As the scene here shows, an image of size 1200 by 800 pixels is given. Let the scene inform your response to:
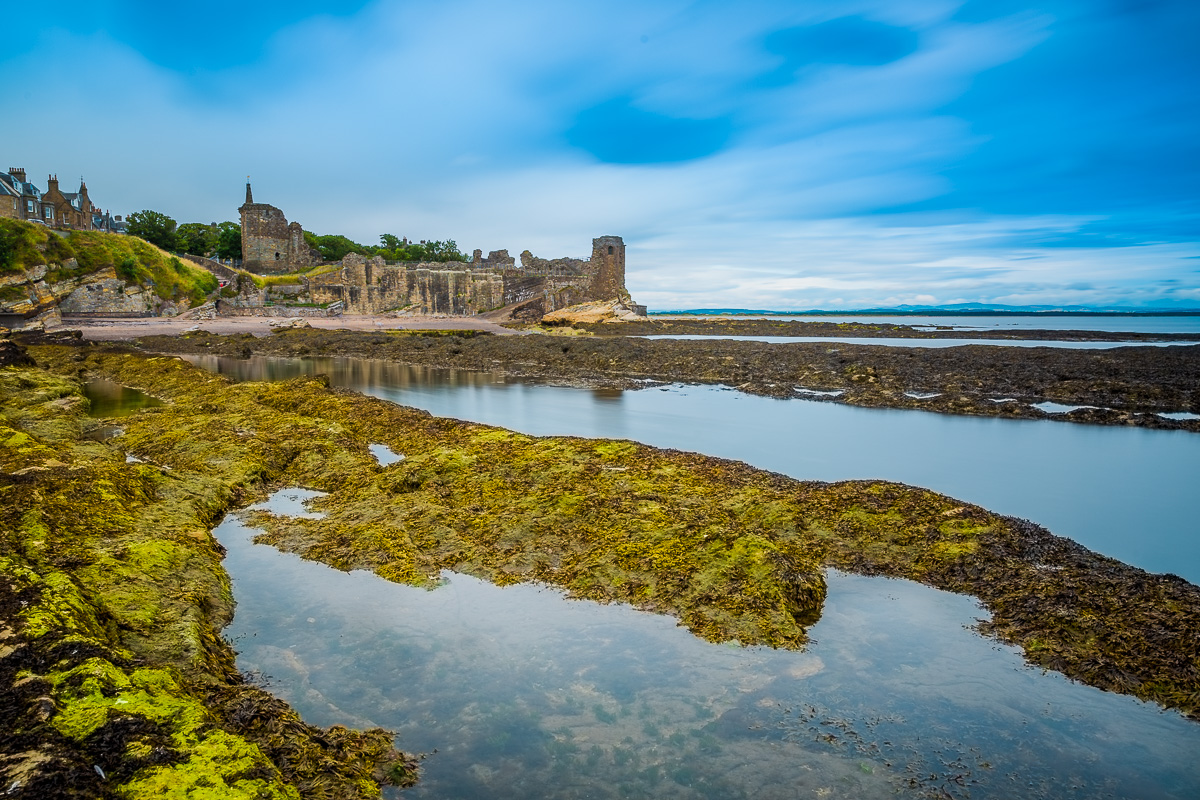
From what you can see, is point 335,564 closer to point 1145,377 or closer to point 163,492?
point 163,492

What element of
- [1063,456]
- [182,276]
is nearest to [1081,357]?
[1063,456]

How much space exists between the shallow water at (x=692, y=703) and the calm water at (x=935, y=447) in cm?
300

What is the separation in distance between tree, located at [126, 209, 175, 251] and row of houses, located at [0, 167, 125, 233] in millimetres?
3988

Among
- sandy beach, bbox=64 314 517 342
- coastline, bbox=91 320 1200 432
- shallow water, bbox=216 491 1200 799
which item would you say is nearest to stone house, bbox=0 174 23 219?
sandy beach, bbox=64 314 517 342

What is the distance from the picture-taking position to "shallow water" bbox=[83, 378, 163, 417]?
42.7 ft

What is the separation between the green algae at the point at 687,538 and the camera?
180 inches

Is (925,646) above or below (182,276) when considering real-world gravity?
below

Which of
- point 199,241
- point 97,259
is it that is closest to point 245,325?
point 97,259

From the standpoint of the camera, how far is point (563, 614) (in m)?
4.95

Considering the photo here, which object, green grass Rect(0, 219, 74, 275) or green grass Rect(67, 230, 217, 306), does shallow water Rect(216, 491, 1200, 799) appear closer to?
green grass Rect(0, 219, 74, 275)

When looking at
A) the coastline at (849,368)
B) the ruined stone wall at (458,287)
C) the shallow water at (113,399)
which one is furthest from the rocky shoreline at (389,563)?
the ruined stone wall at (458,287)

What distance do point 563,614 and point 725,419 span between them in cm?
973

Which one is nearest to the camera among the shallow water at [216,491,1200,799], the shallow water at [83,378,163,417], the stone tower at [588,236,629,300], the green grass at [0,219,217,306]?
the shallow water at [216,491,1200,799]

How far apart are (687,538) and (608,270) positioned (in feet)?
160
